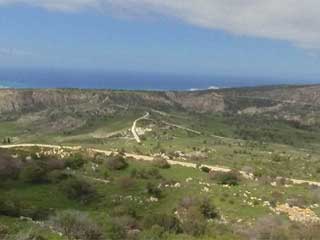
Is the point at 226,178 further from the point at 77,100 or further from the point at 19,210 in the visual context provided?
the point at 77,100

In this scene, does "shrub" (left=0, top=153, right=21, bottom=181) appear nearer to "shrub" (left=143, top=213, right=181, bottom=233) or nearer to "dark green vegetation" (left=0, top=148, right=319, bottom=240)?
"dark green vegetation" (left=0, top=148, right=319, bottom=240)

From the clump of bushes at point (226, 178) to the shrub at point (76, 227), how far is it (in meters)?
22.5

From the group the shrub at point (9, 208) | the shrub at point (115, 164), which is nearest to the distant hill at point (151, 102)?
the shrub at point (115, 164)

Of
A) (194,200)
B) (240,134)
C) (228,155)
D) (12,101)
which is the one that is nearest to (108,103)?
(12,101)

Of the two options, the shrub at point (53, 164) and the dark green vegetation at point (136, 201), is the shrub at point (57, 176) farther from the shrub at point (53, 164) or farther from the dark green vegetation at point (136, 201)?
the shrub at point (53, 164)

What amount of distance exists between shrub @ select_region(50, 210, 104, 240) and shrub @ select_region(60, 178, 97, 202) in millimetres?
12714

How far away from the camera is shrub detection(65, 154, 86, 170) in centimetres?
4995

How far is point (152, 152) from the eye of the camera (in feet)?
230

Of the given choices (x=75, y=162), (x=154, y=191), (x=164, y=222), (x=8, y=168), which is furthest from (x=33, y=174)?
(x=164, y=222)

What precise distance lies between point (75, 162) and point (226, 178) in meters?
12.6

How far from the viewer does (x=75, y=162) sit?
1988 inches

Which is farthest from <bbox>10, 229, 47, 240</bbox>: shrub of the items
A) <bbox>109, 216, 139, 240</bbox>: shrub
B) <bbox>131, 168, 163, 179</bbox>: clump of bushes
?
<bbox>131, 168, 163, 179</bbox>: clump of bushes

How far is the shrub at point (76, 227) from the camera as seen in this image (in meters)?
25.3

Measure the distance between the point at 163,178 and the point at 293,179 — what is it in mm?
15300
